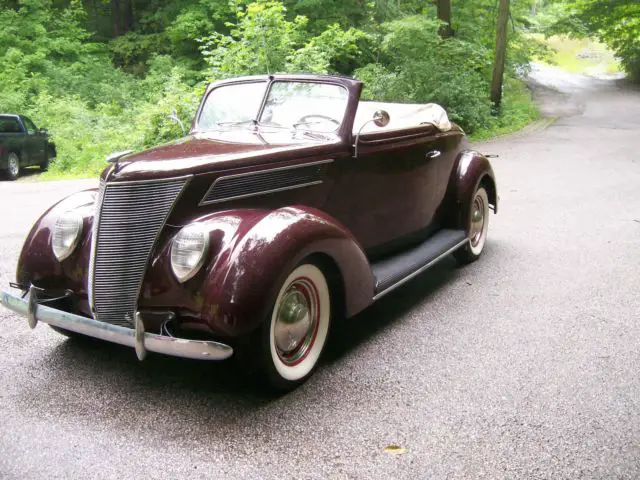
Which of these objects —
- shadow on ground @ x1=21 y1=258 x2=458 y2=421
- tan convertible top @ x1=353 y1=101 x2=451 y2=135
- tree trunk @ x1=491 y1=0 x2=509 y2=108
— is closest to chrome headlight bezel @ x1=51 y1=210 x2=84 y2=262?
shadow on ground @ x1=21 y1=258 x2=458 y2=421

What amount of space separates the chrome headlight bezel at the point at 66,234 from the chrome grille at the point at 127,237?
14.2 inches

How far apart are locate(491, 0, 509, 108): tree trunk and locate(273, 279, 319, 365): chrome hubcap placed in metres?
16.2

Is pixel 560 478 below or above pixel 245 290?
below

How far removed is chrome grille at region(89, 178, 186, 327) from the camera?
3160 millimetres

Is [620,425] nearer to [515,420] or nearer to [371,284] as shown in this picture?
[515,420]

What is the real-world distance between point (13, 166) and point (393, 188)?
1317 centimetres

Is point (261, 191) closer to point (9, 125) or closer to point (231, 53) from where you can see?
point (231, 53)

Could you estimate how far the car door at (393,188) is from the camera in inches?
163

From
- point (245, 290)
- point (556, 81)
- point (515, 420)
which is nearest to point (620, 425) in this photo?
point (515, 420)

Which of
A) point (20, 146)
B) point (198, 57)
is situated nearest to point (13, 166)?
point (20, 146)

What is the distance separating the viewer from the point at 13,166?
14.8 meters

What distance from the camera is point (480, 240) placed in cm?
594

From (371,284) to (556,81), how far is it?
3200 centimetres

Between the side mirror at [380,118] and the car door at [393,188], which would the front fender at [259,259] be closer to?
the car door at [393,188]
